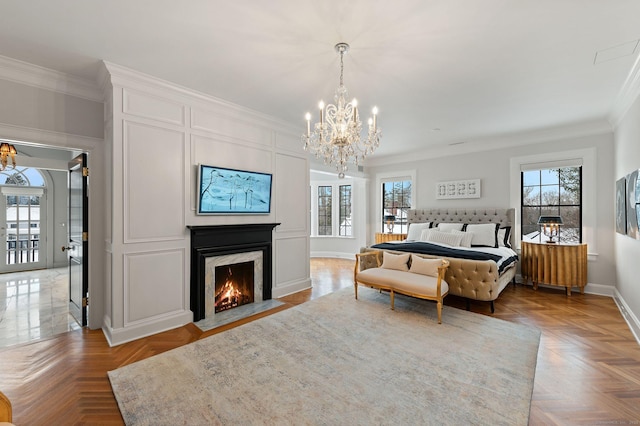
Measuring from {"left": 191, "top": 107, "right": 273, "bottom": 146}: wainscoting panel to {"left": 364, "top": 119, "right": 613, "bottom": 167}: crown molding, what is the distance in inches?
153

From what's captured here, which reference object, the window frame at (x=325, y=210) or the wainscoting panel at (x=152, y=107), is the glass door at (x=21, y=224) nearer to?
the wainscoting panel at (x=152, y=107)

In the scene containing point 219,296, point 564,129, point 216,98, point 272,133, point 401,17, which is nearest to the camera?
point 401,17

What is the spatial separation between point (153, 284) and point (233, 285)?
1121mm

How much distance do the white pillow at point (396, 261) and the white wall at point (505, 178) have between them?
280 centimetres

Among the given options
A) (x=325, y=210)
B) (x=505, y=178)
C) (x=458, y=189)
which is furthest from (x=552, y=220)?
(x=325, y=210)

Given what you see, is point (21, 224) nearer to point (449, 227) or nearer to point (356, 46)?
point (356, 46)

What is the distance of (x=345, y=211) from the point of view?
8.33 meters

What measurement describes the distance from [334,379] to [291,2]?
9.50 ft

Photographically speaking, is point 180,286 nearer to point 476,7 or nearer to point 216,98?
point 216,98

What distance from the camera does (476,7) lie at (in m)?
1.97

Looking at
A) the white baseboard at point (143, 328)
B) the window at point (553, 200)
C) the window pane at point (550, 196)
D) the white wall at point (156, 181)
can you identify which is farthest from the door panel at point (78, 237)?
the window pane at point (550, 196)

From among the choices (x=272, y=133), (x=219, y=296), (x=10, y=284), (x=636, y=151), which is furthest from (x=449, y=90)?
(x=10, y=284)

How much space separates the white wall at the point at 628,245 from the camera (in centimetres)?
312

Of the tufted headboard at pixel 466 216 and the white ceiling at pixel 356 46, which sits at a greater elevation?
the white ceiling at pixel 356 46
